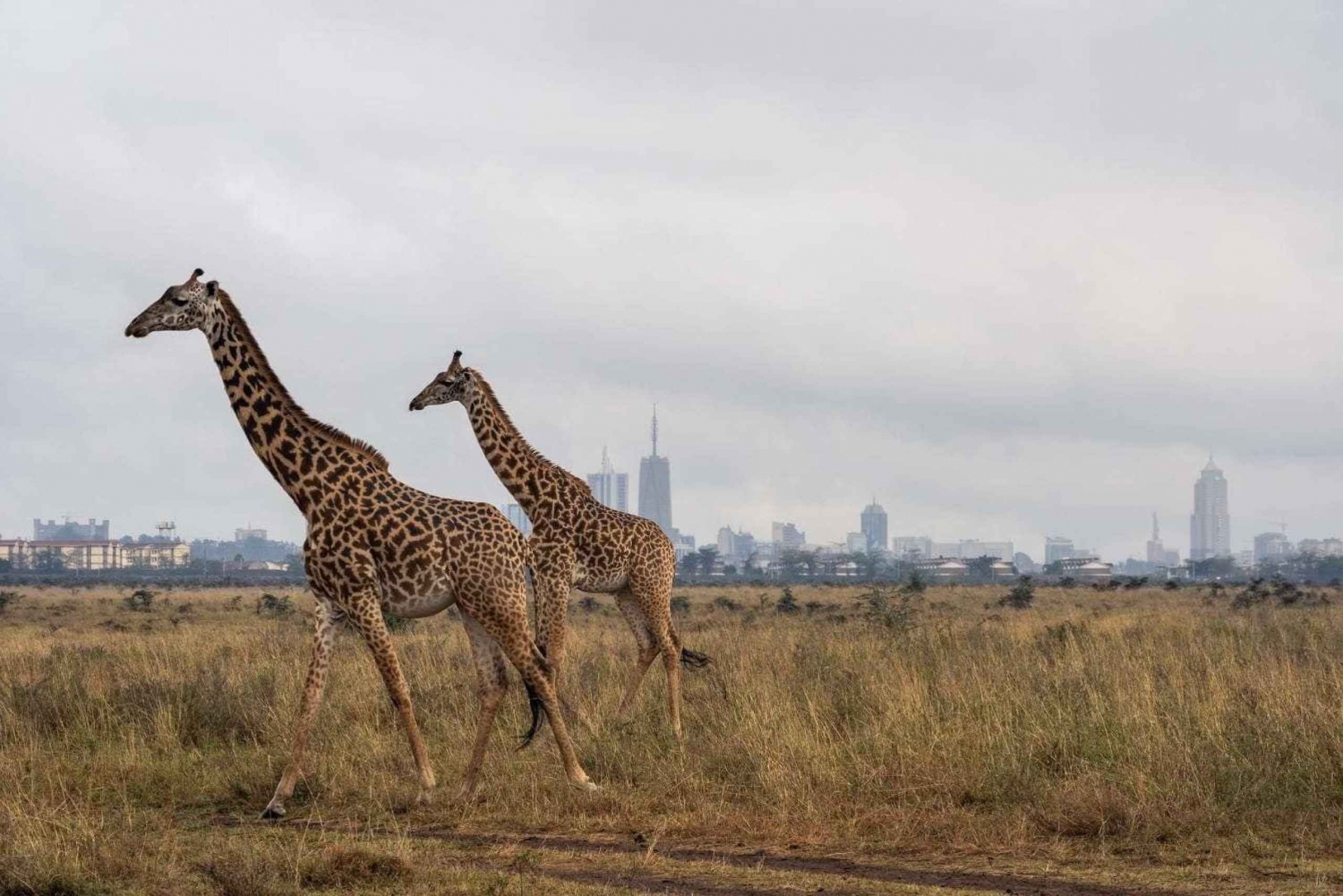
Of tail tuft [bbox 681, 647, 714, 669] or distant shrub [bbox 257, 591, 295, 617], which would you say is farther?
distant shrub [bbox 257, 591, 295, 617]

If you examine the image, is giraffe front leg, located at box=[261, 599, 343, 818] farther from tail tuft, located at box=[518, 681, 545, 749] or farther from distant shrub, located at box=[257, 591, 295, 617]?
distant shrub, located at box=[257, 591, 295, 617]

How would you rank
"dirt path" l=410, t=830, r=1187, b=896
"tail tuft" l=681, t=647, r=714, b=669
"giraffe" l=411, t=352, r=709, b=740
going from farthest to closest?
1. "tail tuft" l=681, t=647, r=714, b=669
2. "giraffe" l=411, t=352, r=709, b=740
3. "dirt path" l=410, t=830, r=1187, b=896

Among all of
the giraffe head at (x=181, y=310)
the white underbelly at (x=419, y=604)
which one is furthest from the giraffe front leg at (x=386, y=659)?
the giraffe head at (x=181, y=310)

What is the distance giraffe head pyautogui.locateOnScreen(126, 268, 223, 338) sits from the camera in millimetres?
11508

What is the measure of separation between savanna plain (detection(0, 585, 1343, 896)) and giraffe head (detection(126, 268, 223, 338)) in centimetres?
366

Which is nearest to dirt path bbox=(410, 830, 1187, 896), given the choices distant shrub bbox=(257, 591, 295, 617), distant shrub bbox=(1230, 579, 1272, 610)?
distant shrub bbox=(257, 591, 295, 617)

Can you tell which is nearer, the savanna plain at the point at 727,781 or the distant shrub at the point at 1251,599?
the savanna plain at the point at 727,781

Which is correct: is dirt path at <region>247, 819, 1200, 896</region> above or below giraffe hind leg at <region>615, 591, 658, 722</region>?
below

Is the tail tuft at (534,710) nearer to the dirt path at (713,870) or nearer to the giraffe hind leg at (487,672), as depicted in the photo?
the giraffe hind leg at (487,672)

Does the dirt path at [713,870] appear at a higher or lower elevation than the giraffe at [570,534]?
lower

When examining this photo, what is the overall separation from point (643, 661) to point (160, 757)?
463cm

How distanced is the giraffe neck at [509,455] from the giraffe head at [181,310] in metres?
3.28

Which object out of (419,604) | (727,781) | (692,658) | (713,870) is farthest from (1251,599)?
(713,870)

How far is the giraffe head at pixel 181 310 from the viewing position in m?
11.5
